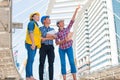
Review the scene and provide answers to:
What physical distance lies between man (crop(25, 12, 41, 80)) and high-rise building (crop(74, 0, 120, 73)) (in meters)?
66.6

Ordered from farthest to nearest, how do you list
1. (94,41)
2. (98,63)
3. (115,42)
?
(94,41), (98,63), (115,42)

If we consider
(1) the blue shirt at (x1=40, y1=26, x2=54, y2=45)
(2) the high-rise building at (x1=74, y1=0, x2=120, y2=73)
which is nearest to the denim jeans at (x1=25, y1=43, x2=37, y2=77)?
(1) the blue shirt at (x1=40, y1=26, x2=54, y2=45)

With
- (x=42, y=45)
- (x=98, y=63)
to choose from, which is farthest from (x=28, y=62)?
(x=98, y=63)

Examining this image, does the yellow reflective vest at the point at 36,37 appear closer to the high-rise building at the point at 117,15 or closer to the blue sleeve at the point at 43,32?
the blue sleeve at the point at 43,32

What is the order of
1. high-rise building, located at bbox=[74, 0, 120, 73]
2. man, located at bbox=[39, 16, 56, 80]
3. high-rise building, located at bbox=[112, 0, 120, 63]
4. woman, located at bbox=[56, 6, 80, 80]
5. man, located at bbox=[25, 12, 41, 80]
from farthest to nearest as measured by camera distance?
high-rise building, located at bbox=[112, 0, 120, 63], high-rise building, located at bbox=[74, 0, 120, 73], woman, located at bbox=[56, 6, 80, 80], man, located at bbox=[39, 16, 56, 80], man, located at bbox=[25, 12, 41, 80]

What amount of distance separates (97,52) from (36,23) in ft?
A: 284

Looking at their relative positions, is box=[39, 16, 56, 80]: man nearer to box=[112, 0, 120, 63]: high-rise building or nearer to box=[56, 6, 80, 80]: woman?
box=[56, 6, 80, 80]: woman

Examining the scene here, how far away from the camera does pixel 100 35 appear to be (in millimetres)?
87688

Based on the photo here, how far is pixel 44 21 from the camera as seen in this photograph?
4777 mm

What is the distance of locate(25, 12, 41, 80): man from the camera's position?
4.55 metres

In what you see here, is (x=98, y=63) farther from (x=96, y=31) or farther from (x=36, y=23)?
(x=36, y=23)

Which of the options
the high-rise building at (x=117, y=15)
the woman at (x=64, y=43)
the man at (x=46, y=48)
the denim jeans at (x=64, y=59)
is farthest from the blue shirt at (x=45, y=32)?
the high-rise building at (x=117, y=15)

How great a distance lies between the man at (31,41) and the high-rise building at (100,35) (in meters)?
66.6

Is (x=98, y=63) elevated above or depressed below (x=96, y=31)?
below
